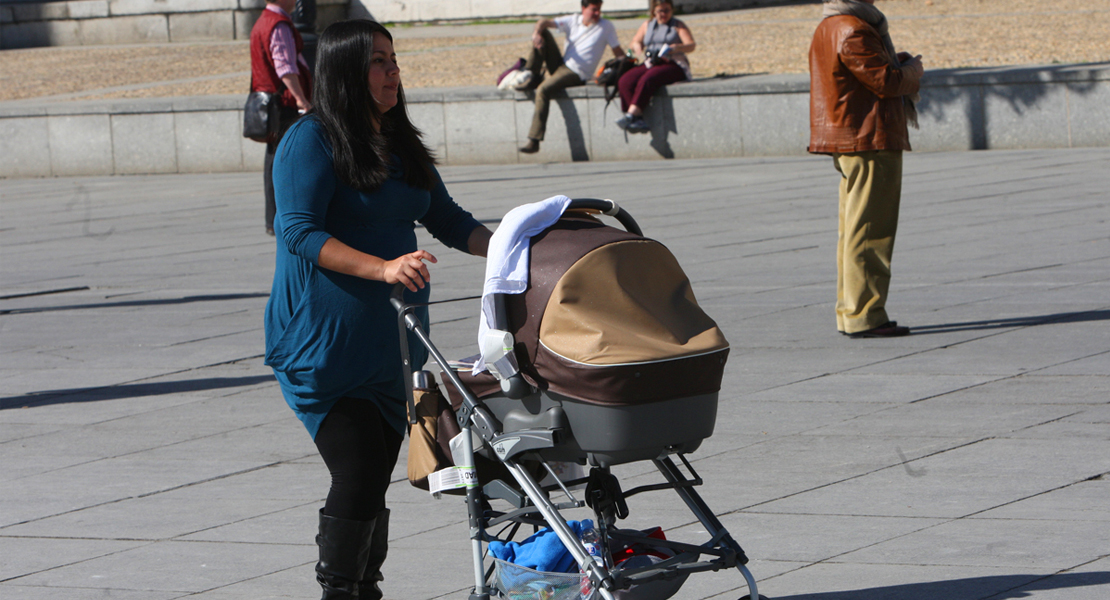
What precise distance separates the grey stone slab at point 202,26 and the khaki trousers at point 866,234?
25.8 metres

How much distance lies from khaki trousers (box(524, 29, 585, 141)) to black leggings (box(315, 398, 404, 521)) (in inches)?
532

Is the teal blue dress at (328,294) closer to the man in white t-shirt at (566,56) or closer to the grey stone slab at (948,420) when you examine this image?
the grey stone slab at (948,420)

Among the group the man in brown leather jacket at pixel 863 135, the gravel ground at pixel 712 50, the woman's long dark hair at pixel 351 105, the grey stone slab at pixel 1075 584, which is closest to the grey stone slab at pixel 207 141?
the gravel ground at pixel 712 50

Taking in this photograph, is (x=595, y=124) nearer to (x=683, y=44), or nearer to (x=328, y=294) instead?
(x=683, y=44)

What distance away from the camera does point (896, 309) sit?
8227 millimetres

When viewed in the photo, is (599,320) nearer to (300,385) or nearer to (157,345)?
(300,385)

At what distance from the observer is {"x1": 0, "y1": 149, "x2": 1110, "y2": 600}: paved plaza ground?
4.30 m

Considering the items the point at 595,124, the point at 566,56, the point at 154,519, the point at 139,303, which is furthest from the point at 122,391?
the point at 566,56

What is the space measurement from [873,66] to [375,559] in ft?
14.7

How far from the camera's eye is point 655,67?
16656 mm

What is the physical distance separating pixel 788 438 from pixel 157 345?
4.07 m

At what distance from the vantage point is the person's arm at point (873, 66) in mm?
7383

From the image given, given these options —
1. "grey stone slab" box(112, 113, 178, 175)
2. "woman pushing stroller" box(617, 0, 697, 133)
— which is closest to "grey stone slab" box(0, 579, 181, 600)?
"woman pushing stroller" box(617, 0, 697, 133)

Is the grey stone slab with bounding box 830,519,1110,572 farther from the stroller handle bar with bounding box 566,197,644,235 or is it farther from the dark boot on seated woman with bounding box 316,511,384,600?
the dark boot on seated woman with bounding box 316,511,384,600
